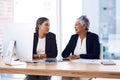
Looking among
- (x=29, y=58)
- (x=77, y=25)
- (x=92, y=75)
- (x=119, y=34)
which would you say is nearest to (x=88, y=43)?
(x=77, y=25)

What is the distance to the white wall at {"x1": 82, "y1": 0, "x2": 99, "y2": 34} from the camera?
4629mm

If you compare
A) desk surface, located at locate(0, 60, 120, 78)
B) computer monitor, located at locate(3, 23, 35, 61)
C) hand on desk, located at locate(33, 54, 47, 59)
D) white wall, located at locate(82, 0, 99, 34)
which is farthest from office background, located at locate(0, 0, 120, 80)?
desk surface, located at locate(0, 60, 120, 78)

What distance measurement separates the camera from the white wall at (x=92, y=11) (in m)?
4.63

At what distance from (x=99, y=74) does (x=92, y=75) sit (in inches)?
2.5

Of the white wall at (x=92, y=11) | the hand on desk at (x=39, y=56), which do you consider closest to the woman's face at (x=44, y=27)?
the hand on desk at (x=39, y=56)

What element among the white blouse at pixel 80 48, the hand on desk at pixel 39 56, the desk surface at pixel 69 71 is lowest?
the desk surface at pixel 69 71

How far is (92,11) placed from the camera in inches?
183

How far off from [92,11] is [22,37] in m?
2.42

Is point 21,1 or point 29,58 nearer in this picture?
point 29,58

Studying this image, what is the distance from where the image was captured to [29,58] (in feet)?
8.46

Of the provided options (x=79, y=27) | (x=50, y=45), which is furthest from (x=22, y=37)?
(x=79, y=27)

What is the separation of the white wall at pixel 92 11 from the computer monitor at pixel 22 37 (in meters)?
2.34

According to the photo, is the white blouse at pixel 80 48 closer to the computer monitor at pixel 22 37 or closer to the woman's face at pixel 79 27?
the woman's face at pixel 79 27

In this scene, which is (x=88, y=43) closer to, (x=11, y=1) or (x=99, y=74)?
(x=99, y=74)
